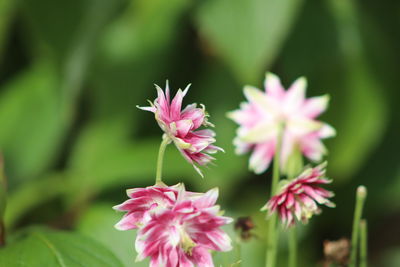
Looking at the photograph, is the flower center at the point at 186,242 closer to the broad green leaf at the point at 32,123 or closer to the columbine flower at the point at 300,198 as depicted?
the columbine flower at the point at 300,198

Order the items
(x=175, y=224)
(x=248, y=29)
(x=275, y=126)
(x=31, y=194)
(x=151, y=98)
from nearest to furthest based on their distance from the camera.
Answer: (x=175, y=224) < (x=275, y=126) < (x=248, y=29) < (x=31, y=194) < (x=151, y=98)

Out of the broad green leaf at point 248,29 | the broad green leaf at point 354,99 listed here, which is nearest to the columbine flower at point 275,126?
the broad green leaf at point 248,29

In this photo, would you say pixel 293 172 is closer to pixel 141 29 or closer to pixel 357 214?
pixel 357 214

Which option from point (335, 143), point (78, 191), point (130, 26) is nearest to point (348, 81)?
point (335, 143)

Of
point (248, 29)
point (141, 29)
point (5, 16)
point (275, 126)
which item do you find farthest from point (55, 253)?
point (5, 16)

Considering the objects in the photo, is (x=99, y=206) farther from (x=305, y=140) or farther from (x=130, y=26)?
(x=305, y=140)

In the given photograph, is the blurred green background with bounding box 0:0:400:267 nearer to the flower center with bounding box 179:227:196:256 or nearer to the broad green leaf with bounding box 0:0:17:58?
the broad green leaf with bounding box 0:0:17:58

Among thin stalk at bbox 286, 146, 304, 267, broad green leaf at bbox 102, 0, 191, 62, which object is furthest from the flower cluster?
broad green leaf at bbox 102, 0, 191, 62
